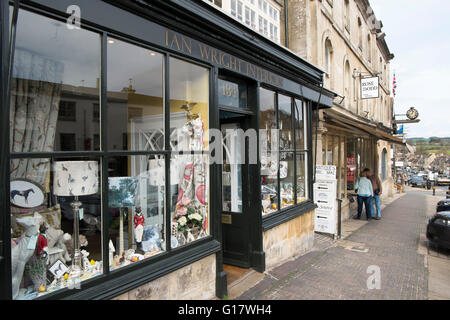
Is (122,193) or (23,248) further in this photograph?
(122,193)

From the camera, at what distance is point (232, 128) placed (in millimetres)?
5582

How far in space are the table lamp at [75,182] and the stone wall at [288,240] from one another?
3342mm

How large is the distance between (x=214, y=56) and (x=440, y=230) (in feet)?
23.7

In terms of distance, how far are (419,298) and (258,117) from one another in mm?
4005

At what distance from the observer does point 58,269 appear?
2789 millimetres

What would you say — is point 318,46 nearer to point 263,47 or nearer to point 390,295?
point 263,47

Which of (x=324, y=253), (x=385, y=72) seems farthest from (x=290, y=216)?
(x=385, y=72)

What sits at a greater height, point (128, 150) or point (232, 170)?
point (128, 150)

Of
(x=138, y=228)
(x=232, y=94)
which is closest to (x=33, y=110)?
(x=138, y=228)

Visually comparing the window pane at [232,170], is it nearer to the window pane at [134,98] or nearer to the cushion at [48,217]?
the window pane at [134,98]

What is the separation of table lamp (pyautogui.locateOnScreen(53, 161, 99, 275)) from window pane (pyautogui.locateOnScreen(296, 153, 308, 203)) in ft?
16.5

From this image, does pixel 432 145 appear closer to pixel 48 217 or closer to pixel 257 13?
pixel 257 13

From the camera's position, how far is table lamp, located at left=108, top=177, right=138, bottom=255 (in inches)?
128

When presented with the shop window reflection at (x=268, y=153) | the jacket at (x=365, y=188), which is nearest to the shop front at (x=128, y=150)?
the shop window reflection at (x=268, y=153)
